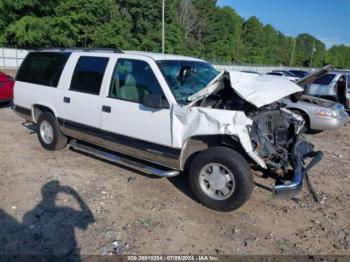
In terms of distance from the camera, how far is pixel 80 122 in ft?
17.7

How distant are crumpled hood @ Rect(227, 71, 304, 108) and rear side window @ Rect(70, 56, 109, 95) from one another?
2.12 metres

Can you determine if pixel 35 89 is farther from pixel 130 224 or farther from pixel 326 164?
pixel 326 164

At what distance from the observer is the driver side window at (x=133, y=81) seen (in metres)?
4.43

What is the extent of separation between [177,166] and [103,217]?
3.84 ft

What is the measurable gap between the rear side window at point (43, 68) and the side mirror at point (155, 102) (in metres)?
2.34

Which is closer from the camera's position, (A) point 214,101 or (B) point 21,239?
(B) point 21,239

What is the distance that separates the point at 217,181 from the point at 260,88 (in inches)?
52.5

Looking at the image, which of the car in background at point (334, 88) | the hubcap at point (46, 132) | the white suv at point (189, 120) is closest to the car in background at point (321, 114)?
the car in background at point (334, 88)

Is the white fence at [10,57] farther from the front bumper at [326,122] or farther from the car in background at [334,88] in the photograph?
the front bumper at [326,122]

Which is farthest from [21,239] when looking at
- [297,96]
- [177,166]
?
[297,96]

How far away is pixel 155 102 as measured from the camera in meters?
4.10

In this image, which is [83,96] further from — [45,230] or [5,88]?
[5,88]

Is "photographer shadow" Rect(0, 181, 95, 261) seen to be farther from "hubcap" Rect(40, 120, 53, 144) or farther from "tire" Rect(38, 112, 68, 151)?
"hubcap" Rect(40, 120, 53, 144)

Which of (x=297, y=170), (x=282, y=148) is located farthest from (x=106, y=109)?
(x=297, y=170)
